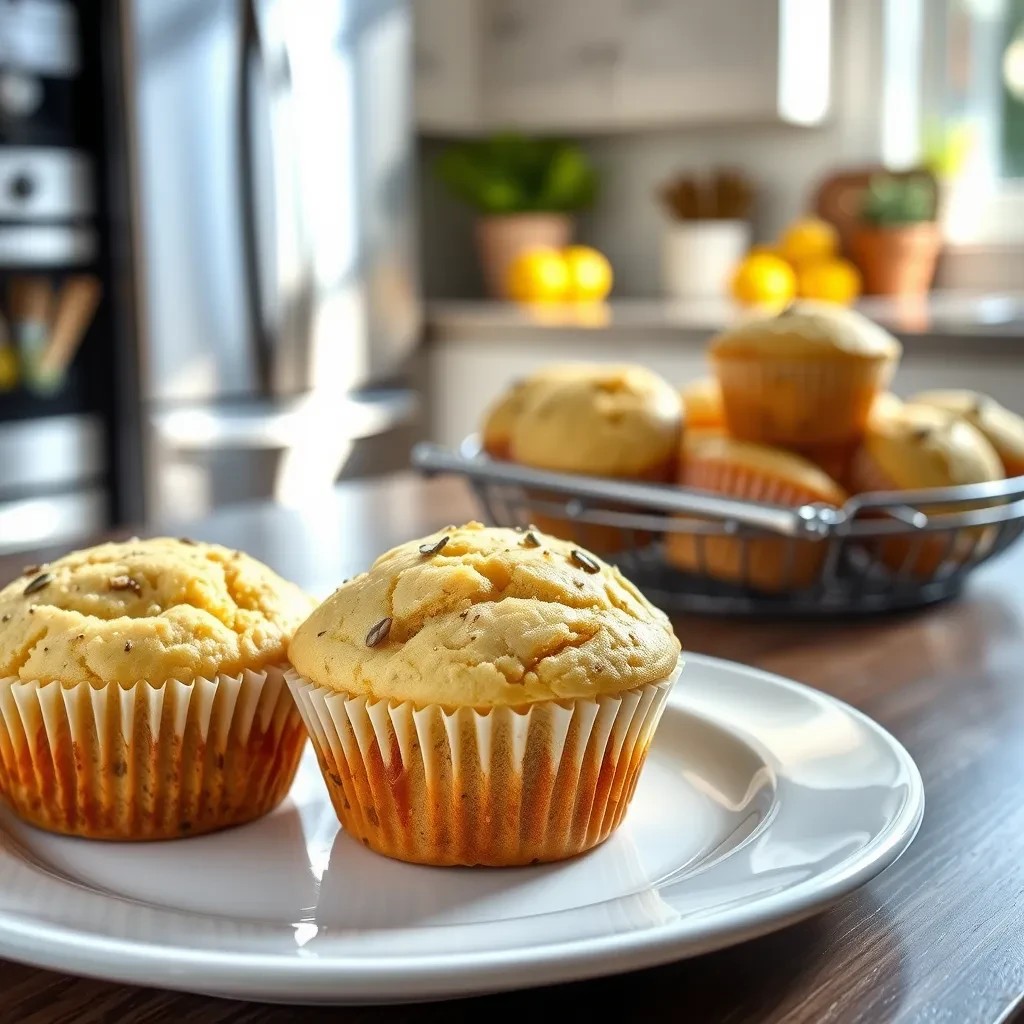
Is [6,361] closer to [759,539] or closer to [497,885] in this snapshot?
[759,539]

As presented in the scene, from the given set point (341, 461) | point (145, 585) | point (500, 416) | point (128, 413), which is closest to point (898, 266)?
point (341, 461)

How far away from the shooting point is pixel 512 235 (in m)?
4.02

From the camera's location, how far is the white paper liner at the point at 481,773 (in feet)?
2.19

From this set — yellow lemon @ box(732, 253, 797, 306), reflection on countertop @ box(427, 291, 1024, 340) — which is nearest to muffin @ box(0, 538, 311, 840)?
reflection on countertop @ box(427, 291, 1024, 340)

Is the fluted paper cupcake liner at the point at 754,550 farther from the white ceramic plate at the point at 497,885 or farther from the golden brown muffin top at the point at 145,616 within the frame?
the golden brown muffin top at the point at 145,616

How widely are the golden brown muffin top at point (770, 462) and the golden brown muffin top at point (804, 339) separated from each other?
0.08 m

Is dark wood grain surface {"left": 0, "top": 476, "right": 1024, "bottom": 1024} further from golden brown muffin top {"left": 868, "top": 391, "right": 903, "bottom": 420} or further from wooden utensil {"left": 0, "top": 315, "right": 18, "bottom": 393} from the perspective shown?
wooden utensil {"left": 0, "top": 315, "right": 18, "bottom": 393}

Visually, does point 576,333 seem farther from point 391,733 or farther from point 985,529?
point 391,733

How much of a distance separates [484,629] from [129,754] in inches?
7.4

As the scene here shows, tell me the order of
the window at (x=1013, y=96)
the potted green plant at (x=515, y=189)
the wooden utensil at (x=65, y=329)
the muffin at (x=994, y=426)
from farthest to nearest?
1. the potted green plant at (x=515, y=189)
2. the window at (x=1013, y=96)
3. the wooden utensil at (x=65, y=329)
4. the muffin at (x=994, y=426)

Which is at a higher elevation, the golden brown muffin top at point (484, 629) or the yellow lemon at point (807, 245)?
the yellow lemon at point (807, 245)

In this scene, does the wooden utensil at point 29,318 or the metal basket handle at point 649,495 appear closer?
the metal basket handle at point 649,495

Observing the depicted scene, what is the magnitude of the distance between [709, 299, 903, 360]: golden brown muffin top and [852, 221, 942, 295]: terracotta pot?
7.75 ft

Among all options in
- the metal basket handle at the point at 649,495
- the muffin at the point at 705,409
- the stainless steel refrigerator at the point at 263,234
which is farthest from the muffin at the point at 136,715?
the stainless steel refrigerator at the point at 263,234
